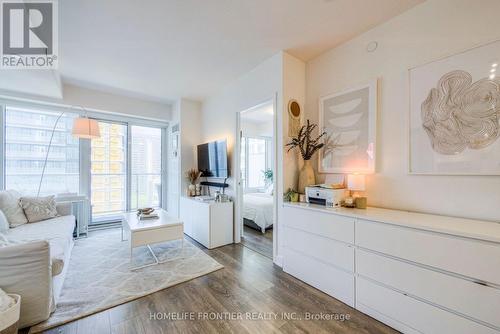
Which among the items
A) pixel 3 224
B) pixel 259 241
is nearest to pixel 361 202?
pixel 259 241

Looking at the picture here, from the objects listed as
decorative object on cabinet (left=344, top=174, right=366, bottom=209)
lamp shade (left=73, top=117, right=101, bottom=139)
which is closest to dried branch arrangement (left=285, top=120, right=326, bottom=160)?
decorative object on cabinet (left=344, top=174, right=366, bottom=209)

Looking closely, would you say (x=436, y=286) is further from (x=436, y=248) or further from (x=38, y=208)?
(x=38, y=208)

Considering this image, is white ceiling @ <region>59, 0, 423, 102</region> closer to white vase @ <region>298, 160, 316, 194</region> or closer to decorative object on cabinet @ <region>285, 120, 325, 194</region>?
decorative object on cabinet @ <region>285, 120, 325, 194</region>

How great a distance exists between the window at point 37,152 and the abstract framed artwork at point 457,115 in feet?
17.5

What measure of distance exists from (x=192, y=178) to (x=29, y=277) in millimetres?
2760

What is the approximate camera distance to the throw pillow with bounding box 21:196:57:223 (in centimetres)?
281

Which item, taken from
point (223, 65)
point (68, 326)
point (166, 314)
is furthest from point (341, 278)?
point (223, 65)

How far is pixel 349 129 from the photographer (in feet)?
7.70

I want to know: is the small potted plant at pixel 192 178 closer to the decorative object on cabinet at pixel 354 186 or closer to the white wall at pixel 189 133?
the white wall at pixel 189 133

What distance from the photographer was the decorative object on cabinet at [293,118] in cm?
265

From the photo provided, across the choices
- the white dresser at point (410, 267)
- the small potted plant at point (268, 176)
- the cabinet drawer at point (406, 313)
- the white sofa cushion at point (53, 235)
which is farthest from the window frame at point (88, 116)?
the cabinet drawer at point (406, 313)

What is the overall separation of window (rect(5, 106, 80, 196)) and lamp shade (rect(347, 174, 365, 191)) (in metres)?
4.74

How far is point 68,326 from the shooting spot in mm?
1614

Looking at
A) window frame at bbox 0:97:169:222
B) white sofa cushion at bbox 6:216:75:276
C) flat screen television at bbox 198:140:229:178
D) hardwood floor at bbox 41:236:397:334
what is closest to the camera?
hardwood floor at bbox 41:236:397:334
